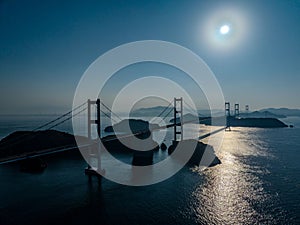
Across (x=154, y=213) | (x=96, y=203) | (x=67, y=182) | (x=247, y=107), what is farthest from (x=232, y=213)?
(x=247, y=107)

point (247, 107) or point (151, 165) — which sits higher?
point (247, 107)

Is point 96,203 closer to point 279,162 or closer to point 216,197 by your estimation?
point 216,197

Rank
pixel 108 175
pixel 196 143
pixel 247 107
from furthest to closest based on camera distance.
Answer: pixel 247 107
pixel 196 143
pixel 108 175

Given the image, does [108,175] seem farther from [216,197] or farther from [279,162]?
[279,162]

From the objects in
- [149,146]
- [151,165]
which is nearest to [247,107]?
Result: [149,146]

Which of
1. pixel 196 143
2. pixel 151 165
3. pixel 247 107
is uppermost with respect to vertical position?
pixel 247 107

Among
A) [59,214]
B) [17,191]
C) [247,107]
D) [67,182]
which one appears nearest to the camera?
[59,214]

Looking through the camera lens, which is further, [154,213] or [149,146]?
[149,146]
